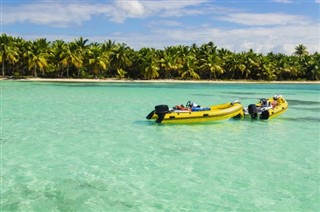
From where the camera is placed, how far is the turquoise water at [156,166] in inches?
325

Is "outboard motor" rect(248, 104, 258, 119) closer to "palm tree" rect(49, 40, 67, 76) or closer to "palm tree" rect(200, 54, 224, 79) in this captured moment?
"palm tree" rect(49, 40, 67, 76)

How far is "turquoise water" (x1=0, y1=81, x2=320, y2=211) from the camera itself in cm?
826

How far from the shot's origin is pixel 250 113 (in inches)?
793

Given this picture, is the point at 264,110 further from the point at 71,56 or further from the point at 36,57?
the point at 36,57

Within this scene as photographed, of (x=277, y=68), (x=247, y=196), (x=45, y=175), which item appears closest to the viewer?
(x=247, y=196)

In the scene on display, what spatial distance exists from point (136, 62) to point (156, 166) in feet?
179

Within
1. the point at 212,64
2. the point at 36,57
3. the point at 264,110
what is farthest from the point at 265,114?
the point at 212,64

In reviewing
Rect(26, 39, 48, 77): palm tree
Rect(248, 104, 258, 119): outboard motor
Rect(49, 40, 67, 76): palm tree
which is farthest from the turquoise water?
Rect(49, 40, 67, 76): palm tree

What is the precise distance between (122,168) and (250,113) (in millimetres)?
11245

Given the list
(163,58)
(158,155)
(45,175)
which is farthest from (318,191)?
(163,58)

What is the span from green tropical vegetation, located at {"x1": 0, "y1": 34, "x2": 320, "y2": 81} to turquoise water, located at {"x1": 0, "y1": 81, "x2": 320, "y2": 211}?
41275 millimetres

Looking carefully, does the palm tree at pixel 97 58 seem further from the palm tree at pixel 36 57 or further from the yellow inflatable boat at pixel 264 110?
the yellow inflatable boat at pixel 264 110

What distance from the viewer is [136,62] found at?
6456cm

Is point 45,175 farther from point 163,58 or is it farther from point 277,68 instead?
point 277,68
